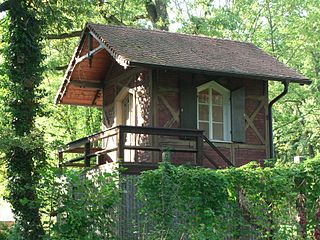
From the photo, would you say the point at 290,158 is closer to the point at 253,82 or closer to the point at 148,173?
the point at 253,82

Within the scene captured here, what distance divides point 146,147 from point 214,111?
346 cm

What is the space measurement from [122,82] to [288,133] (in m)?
14.0

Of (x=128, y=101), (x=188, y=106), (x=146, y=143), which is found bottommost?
(x=146, y=143)

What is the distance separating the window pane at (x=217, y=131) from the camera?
1720 centimetres

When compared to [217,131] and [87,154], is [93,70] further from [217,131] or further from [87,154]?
[217,131]

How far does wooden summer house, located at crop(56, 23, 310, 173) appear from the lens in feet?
52.0

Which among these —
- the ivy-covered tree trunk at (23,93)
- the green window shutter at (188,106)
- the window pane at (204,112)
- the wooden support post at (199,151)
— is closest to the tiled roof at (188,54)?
the green window shutter at (188,106)

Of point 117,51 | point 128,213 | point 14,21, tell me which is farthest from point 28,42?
point 128,213

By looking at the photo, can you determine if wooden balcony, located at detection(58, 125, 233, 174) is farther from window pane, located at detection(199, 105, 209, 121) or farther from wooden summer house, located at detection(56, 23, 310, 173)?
window pane, located at detection(199, 105, 209, 121)

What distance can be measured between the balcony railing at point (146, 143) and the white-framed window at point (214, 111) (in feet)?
3.02

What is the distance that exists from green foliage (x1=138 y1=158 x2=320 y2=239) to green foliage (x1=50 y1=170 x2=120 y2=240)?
2.05 feet

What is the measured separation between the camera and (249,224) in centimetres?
1149

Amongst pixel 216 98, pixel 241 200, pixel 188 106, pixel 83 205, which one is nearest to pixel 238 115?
pixel 216 98

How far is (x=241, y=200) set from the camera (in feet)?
37.8
